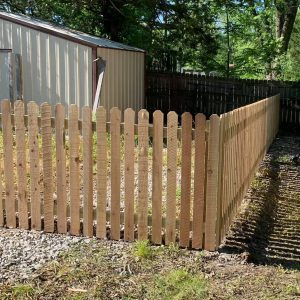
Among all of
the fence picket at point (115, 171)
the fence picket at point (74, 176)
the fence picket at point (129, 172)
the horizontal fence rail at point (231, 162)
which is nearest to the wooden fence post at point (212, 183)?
the horizontal fence rail at point (231, 162)

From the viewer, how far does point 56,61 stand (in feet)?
41.9

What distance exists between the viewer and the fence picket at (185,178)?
4398 mm

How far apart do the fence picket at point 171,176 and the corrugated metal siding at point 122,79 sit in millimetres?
8575

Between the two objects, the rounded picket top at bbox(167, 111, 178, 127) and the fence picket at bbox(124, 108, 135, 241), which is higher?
the rounded picket top at bbox(167, 111, 178, 127)

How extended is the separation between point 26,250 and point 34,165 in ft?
3.02

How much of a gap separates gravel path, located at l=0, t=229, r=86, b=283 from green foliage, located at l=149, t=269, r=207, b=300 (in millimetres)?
1051

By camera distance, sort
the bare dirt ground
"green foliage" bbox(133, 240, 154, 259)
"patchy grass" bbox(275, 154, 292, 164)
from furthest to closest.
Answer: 1. "patchy grass" bbox(275, 154, 292, 164)
2. "green foliage" bbox(133, 240, 154, 259)
3. the bare dirt ground

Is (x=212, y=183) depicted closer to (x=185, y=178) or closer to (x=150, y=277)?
(x=185, y=178)

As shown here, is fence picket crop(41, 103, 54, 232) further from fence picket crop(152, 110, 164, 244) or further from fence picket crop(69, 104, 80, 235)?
fence picket crop(152, 110, 164, 244)

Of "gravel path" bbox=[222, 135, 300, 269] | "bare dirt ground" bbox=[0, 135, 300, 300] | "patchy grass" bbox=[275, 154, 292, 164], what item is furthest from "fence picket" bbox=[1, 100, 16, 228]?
"patchy grass" bbox=[275, 154, 292, 164]

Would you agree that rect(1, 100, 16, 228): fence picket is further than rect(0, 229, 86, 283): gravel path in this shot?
Yes

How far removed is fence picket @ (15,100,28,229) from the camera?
4.85 metres

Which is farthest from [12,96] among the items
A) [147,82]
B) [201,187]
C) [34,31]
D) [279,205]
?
[201,187]

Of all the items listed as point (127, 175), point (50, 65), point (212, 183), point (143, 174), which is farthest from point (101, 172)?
point (50, 65)
